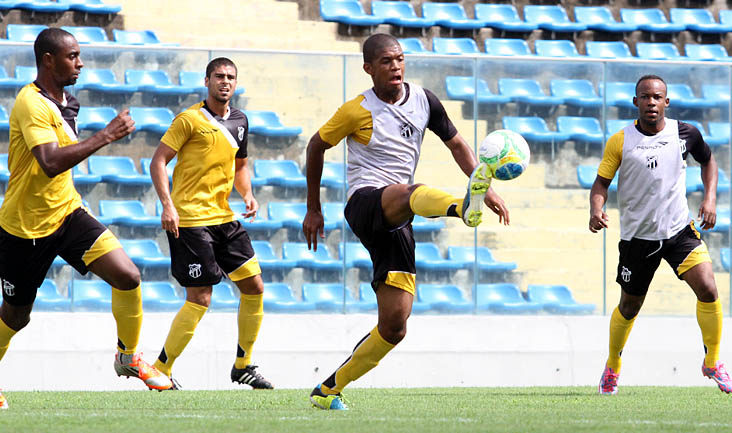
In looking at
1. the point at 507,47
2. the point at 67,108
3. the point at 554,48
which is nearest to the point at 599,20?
the point at 554,48

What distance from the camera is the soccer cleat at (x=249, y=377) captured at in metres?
8.17

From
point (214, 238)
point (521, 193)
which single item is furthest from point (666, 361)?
point (214, 238)

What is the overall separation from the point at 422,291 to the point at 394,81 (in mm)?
4632

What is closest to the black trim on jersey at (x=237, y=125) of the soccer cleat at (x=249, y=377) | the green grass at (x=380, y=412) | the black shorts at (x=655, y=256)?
the soccer cleat at (x=249, y=377)

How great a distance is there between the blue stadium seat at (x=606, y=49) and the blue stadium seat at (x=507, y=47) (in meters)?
0.84

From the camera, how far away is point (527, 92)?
34.3ft

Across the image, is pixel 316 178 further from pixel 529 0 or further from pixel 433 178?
pixel 529 0

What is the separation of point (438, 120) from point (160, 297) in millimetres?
4316

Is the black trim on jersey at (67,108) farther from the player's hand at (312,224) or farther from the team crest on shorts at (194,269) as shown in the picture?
the team crest on shorts at (194,269)

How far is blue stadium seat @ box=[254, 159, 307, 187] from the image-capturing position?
10.2m

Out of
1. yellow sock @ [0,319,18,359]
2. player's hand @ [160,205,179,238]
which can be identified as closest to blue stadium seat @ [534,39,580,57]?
player's hand @ [160,205,179,238]

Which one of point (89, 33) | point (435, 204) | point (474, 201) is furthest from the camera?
point (89, 33)

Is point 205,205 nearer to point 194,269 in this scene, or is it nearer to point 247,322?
point 194,269

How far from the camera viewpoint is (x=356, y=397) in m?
7.46
